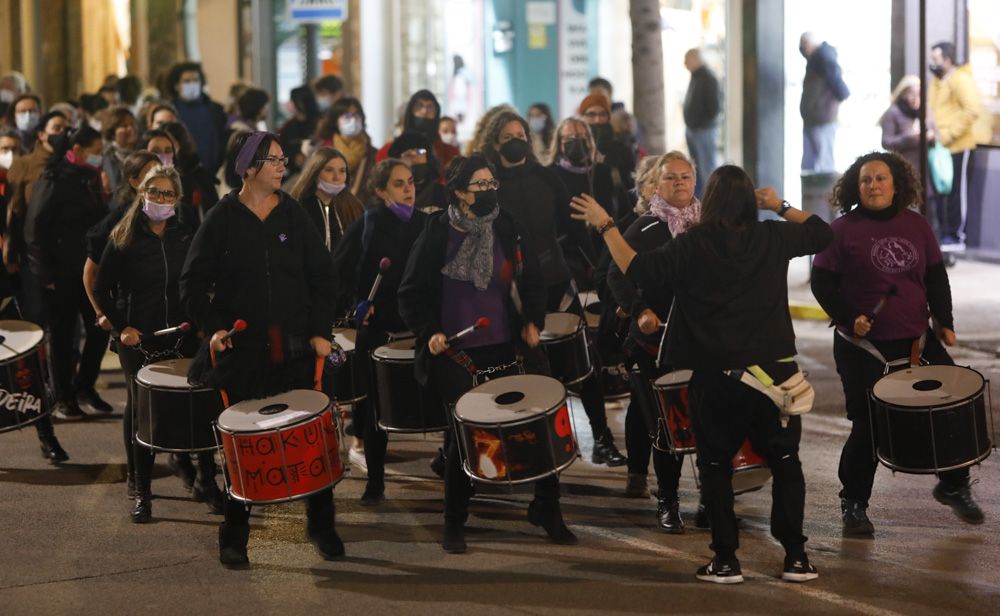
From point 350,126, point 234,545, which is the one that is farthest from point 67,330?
point 234,545

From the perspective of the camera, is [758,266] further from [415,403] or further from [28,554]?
[28,554]

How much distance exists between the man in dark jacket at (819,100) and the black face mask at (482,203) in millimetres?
8196

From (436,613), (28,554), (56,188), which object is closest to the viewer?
(436,613)

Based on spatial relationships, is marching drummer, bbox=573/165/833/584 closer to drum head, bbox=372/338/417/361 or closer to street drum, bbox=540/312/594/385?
drum head, bbox=372/338/417/361

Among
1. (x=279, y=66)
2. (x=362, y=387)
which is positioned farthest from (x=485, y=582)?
(x=279, y=66)

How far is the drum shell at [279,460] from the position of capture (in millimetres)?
7230

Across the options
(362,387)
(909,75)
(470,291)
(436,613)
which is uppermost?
(909,75)

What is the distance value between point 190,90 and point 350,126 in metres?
3.42

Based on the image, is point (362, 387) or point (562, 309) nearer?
point (362, 387)

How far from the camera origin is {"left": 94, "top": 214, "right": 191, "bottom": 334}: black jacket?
8.95 meters

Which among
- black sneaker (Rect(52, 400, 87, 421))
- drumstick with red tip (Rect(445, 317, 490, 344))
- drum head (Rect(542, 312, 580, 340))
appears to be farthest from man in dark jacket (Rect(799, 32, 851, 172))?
drumstick with red tip (Rect(445, 317, 490, 344))

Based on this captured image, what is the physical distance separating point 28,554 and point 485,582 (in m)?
2.20

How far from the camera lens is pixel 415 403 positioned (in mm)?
8492

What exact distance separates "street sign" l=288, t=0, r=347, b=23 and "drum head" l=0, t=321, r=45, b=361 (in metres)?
10.5
